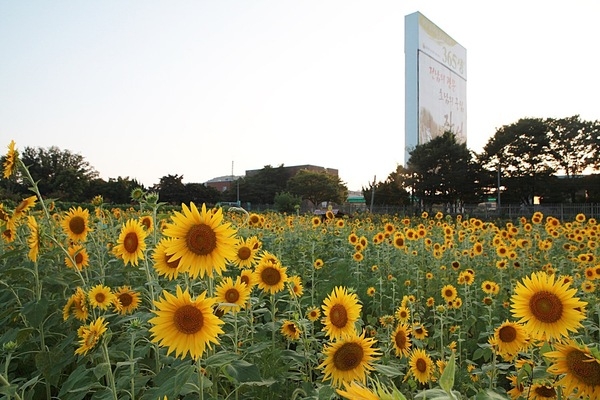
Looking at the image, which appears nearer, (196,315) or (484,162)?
(196,315)

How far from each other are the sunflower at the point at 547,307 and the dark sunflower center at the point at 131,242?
1.43 metres

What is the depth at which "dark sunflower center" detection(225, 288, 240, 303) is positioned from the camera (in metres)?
1.89

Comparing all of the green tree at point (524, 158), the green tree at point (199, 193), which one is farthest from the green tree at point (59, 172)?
the green tree at point (524, 158)

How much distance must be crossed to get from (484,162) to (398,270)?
32788 millimetres

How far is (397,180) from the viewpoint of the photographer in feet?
126

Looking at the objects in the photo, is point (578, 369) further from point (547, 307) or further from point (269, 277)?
point (269, 277)

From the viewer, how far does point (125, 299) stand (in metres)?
2.08

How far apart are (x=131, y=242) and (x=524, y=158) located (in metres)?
36.2

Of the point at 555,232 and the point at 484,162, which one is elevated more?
the point at 484,162

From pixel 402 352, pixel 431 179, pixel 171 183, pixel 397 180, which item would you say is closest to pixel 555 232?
pixel 402 352

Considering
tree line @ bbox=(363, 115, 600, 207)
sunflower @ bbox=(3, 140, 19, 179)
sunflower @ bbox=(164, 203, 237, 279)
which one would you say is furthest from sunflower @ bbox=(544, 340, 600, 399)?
tree line @ bbox=(363, 115, 600, 207)

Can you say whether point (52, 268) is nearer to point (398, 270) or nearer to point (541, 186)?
point (398, 270)

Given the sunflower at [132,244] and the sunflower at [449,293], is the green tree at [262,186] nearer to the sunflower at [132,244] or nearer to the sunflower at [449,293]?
the sunflower at [449,293]

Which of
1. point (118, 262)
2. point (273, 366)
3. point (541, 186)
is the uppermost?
point (541, 186)
